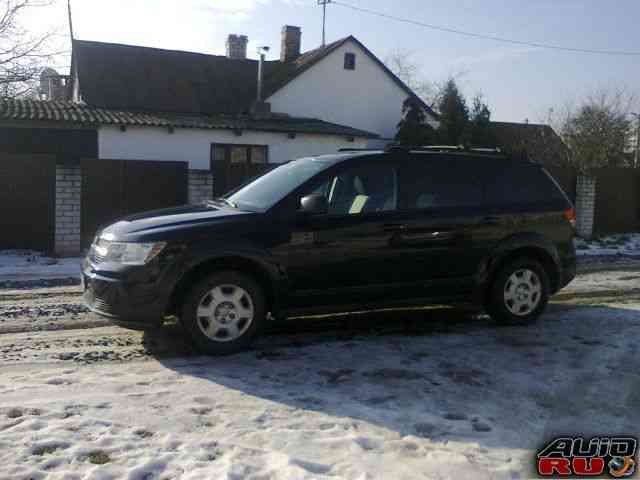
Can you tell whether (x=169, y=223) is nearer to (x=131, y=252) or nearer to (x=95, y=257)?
(x=131, y=252)

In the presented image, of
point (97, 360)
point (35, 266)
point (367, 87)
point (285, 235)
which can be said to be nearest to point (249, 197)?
point (285, 235)

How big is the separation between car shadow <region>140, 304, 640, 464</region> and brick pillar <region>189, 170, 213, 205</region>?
7.46 metres

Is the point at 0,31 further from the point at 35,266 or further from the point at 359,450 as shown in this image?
the point at 359,450

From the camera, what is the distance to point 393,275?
5926mm

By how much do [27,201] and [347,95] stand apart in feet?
59.3

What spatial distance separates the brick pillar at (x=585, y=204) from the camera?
16.5 meters

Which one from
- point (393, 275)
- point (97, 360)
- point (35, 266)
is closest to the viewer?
point (97, 360)

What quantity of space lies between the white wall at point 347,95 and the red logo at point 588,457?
23154 mm

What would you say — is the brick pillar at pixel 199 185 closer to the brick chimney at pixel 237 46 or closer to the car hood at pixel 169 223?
the car hood at pixel 169 223

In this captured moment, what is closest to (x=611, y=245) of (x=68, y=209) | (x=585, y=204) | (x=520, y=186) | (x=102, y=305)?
(x=585, y=204)

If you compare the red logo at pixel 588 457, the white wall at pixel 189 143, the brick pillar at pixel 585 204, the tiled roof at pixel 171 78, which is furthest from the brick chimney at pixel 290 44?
→ the red logo at pixel 588 457

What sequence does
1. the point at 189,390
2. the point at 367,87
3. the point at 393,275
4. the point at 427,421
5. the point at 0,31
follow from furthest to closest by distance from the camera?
the point at 367,87 → the point at 0,31 → the point at 393,275 → the point at 189,390 → the point at 427,421

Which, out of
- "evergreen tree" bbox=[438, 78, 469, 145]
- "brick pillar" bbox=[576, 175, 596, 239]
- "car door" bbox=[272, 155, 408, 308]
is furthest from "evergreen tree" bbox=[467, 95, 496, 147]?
"car door" bbox=[272, 155, 408, 308]

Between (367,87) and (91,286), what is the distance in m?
24.6
